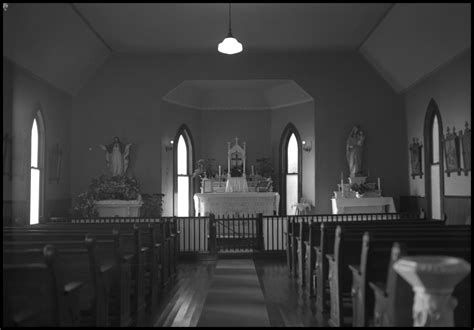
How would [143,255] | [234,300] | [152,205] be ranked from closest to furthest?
[143,255]
[234,300]
[152,205]

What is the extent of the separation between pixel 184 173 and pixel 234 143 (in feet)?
5.73

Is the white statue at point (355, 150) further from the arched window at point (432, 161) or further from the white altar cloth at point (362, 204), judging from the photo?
the arched window at point (432, 161)

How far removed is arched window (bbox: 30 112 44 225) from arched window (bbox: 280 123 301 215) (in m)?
6.97

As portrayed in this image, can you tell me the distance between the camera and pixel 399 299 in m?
3.85

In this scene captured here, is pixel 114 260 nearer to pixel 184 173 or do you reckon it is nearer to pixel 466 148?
pixel 466 148

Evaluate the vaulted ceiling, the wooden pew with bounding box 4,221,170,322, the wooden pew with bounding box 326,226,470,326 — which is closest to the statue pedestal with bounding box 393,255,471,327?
the wooden pew with bounding box 326,226,470,326

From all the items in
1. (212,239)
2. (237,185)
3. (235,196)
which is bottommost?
(212,239)

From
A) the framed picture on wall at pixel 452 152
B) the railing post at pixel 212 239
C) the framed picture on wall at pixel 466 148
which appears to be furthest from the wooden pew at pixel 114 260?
the framed picture on wall at pixel 452 152

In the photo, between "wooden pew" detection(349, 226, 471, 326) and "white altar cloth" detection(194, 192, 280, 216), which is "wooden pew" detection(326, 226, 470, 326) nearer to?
"wooden pew" detection(349, 226, 471, 326)

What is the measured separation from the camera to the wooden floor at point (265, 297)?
604 centimetres

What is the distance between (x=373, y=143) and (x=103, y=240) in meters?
10.8

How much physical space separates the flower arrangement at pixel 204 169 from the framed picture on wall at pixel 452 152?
22.4 ft

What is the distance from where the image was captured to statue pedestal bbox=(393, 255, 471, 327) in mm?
3244

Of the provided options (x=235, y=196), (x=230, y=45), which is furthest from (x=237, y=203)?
(x=230, y=45)
